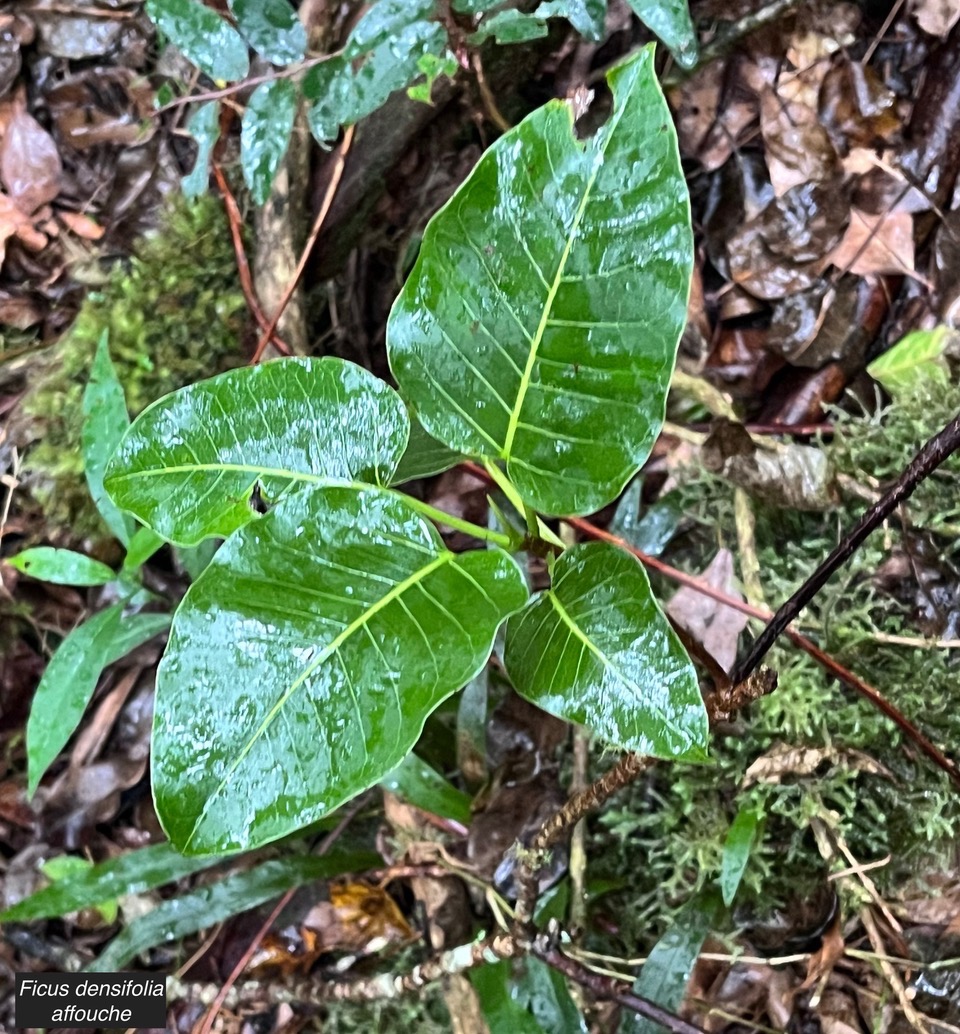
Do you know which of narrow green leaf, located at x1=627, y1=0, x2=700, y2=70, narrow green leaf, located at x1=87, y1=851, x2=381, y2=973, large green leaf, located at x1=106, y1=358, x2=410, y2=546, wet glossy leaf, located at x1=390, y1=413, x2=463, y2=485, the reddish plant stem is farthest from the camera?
the reddish plant stem

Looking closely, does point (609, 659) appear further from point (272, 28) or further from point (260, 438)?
point (272, 28)

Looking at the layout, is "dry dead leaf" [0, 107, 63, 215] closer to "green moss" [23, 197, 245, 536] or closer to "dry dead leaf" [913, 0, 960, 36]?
"green moss" [23, 197, 245, 536]

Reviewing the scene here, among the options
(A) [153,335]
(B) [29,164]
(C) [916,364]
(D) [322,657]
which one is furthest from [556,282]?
(B) [29,164]

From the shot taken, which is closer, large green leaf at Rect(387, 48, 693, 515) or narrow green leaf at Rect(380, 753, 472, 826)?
large green leaf at Rect(387, 48, 693, 515)

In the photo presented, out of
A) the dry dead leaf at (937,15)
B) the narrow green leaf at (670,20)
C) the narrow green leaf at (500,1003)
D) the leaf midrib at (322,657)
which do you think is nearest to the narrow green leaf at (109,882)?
the narrow green leaf at (500,1003)

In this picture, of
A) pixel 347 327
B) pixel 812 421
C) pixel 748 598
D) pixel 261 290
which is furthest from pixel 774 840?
pixel 261 290

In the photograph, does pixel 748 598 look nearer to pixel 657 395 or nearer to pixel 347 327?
pixel 657 395

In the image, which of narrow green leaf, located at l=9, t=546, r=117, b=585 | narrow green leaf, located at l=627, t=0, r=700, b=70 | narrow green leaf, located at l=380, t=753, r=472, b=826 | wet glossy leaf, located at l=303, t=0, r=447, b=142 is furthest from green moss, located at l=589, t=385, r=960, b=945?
narrow green leaf, located at l=9, t=546, r=117, b=585
